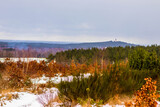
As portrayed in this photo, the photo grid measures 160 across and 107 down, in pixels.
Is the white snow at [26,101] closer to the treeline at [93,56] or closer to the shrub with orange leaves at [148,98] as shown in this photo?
the shrub with orange leaves at [148,98]

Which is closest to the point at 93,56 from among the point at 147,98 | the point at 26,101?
the point at 26,101

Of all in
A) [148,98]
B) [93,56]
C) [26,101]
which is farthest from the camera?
[93,56]

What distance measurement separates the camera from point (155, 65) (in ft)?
27.1

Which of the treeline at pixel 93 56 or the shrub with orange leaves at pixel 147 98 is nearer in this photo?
the shrub with orange leaves at pixel 147 98

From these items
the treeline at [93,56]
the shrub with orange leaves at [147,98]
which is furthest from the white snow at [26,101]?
the treeline at [93,56]

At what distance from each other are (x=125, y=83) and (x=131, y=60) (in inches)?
124

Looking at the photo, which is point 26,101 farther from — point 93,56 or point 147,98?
point 93,56

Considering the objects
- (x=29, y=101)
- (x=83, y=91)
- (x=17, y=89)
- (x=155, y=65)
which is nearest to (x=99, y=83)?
(x=83, y=91)

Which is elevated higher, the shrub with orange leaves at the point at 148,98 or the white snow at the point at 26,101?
the shrub with orange leaves at the point at 148,98

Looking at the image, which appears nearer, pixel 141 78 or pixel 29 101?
pixel 29 101

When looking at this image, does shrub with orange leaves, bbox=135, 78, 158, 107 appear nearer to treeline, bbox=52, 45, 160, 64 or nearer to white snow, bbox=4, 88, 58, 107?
white snow, bbox=4, 88, 58, 107

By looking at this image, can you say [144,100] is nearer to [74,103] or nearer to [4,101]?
[74,103]

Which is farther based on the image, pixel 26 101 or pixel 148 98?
pixel 26 101

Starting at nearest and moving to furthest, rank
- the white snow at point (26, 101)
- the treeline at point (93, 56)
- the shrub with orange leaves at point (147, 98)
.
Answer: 1. the shrub with orange leaves at point (147, 98)
2. the white snow at point (26, 101)
3. the treeline at point (93, 56)
